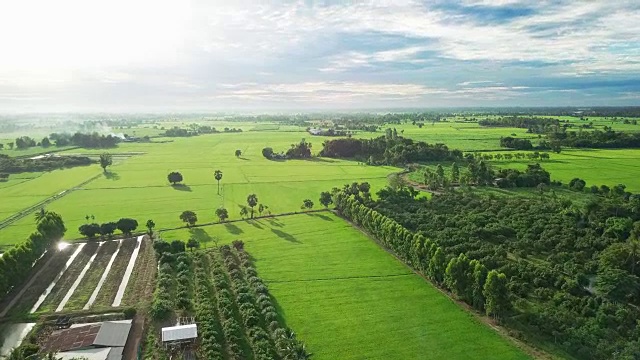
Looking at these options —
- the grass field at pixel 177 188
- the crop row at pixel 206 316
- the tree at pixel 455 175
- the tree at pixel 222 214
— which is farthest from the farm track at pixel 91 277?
the tree at pixel 455 175

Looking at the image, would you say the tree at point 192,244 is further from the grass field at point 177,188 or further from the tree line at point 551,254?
the tree line at point 551,254

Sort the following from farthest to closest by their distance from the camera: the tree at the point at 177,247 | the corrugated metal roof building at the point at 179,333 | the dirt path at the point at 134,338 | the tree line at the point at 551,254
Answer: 1. the tree at the point at 177,247
2. the tree line at the point at 551,254
3. the dirt path at the point at 134,338
4. the corrugated metal roof building at the point at 179,333

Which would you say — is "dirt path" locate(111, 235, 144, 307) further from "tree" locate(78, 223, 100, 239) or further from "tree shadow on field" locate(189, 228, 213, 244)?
"tree shadow on field" locate(189, 228, 213, 244)

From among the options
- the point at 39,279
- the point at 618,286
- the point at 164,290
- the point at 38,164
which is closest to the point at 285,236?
the point at 164,290

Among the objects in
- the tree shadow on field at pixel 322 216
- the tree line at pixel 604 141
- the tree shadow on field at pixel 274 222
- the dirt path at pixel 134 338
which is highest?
the tree line at pixel 604 141

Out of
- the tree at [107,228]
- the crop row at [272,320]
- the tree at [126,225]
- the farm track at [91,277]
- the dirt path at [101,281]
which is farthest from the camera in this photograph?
the tree at [126,225]

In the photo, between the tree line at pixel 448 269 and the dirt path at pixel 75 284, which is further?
the dirt path at pixel 75 284
